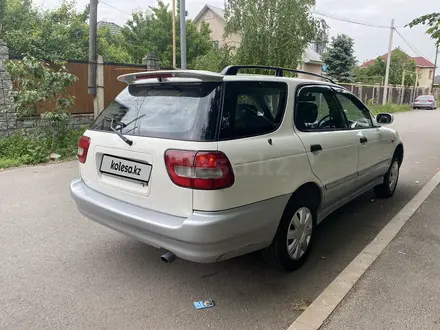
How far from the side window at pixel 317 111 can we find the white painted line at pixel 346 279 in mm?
1269

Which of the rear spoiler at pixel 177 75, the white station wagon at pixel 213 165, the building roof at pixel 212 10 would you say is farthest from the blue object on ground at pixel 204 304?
the building roof at pixel 212 10

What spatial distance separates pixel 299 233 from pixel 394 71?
45.5m

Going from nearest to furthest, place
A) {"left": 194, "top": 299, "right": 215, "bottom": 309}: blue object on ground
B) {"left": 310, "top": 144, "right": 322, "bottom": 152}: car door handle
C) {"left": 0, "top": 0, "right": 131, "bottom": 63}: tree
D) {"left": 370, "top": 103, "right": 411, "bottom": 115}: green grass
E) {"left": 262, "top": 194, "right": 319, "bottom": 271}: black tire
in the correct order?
1. {"left": 194, "top": 299, "right": 215, "bottom": 309}: blue object on ground
2. {"left": 262, "top": 194, "right": 319, "bottom": 271}: black tire
3. {"left": 310, "top": 144, "right": 322, "bottom": 152}: car door handle
4. {"left": 0, "top": 0, "right": 131, "bottom": 63}: tree
5. {"left": 370, "top": 103, "right": 411, "bottom": 115}: green grass

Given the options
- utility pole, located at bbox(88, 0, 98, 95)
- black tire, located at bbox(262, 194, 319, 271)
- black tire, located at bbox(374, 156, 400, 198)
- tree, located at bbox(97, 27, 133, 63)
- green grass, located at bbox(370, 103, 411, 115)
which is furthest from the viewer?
green grass, located at bbox(370, 103, 411, 115)

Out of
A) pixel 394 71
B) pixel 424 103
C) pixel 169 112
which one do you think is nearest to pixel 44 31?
pixel 169 112

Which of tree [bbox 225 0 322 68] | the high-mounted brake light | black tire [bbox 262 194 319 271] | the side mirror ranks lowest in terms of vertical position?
black tire [bbox 262 194 319 271]

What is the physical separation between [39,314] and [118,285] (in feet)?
1.99

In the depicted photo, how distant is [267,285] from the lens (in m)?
3.09

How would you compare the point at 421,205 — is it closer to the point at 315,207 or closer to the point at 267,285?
the point at 315,207

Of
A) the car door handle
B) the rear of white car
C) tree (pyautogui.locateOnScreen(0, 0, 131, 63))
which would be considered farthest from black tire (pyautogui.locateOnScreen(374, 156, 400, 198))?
tree (pyautogui.locateOnScreen(0, 0, 131, 63))

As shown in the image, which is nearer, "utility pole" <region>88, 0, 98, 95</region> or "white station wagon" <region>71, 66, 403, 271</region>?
"white station wagon" <region>71, 66, 403, 271</region>

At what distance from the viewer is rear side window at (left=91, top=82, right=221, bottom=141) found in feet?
8.50

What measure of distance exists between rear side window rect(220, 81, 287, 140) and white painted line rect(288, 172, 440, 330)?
1.34 m

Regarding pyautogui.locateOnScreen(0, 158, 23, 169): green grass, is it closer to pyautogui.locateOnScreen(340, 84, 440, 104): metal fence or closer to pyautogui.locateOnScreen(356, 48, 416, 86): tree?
pyautogui.locateOnScreen(340, 84, 440, 104): metal fence
